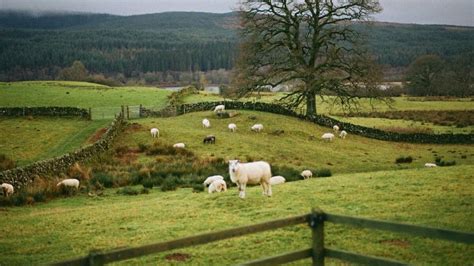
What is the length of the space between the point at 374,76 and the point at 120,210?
3281 centimetres

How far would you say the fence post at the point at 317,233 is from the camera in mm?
7359

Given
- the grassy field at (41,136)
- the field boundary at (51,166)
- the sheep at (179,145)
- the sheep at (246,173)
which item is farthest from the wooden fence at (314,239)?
the grassy field at (41,136)

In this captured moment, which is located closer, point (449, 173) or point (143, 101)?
point (449, 173)

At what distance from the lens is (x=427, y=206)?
536 inches

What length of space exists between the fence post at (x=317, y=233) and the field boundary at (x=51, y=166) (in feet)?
59.3

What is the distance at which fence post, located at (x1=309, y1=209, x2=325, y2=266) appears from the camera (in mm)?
7359

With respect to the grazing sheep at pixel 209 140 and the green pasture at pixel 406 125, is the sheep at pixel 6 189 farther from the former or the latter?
the green pasture at pixel 406 125

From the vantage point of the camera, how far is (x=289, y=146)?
3584cm

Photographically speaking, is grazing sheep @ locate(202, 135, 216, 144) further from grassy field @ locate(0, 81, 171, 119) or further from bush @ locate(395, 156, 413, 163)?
grassy field @ locate(0, 81, 171, 119)

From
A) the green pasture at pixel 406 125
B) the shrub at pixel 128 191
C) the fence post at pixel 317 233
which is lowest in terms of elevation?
the green pasture at pixel 406 125

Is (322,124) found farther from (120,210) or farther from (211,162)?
(120,210)

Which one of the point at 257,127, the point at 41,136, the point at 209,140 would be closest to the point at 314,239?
the point at 209,140

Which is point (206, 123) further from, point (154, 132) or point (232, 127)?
point (154, 132)

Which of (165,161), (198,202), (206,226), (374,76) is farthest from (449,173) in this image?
(374,76)
